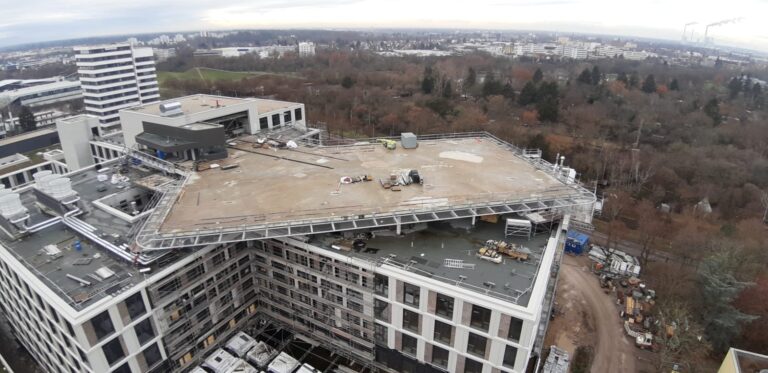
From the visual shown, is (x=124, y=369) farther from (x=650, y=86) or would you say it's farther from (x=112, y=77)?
(x=650, y=86)

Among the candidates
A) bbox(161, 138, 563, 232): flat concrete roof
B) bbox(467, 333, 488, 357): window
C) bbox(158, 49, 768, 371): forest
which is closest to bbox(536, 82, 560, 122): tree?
bbox(158, 49, 768, 371): forest

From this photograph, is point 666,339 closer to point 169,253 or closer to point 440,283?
point 440,283

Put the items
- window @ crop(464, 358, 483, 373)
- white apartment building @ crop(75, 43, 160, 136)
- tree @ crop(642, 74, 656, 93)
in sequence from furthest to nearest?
tree @ crop(642, 74, 656, 93) < white apartment building @ crop(75, 43, 160, 136) < window @ crop(464, 358, 483, 373)

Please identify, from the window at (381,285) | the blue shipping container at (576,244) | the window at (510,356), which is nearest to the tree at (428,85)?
the blue shipping container at (576,244)

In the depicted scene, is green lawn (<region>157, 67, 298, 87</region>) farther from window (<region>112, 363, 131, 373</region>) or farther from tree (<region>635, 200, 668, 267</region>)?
window (<region>112, 363, 131, 373</region>)

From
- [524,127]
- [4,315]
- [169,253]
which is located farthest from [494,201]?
[524,127]
